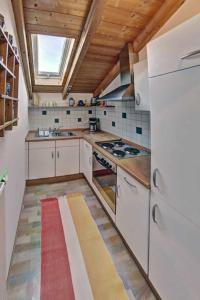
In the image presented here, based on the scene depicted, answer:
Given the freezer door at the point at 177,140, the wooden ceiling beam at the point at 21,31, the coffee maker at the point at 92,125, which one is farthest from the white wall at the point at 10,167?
the coffee maker at the point at 92,125

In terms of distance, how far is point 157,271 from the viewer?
1392 mm

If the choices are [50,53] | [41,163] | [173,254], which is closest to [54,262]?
[173,254]

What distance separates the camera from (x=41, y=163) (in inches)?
138

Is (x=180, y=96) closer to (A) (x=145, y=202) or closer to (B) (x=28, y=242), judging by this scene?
(A) (x=145, y=202)

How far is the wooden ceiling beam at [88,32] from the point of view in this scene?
6.19 feet

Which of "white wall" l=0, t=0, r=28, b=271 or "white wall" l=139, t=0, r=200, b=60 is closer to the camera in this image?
"white wall" l=0, t=0, r=28, b=271

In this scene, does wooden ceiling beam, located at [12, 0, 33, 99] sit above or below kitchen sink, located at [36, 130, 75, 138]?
above

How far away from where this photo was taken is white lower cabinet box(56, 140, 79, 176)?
3.58 meters

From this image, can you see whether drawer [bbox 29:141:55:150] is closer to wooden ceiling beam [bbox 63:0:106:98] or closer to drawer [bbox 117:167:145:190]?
wooden ceiling beam [bbox 63:0:106:98]

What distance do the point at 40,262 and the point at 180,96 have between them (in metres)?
1.81

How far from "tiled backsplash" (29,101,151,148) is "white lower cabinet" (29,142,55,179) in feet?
2.40

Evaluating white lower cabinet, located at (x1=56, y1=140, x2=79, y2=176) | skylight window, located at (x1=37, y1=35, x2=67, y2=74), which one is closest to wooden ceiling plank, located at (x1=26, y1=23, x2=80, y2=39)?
skylight window, located at (x1=37, y1=35, x2=67, y2=74)

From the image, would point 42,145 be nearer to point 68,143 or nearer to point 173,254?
point 68,143

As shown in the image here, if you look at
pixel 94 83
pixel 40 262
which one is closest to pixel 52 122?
pixel 94 83
